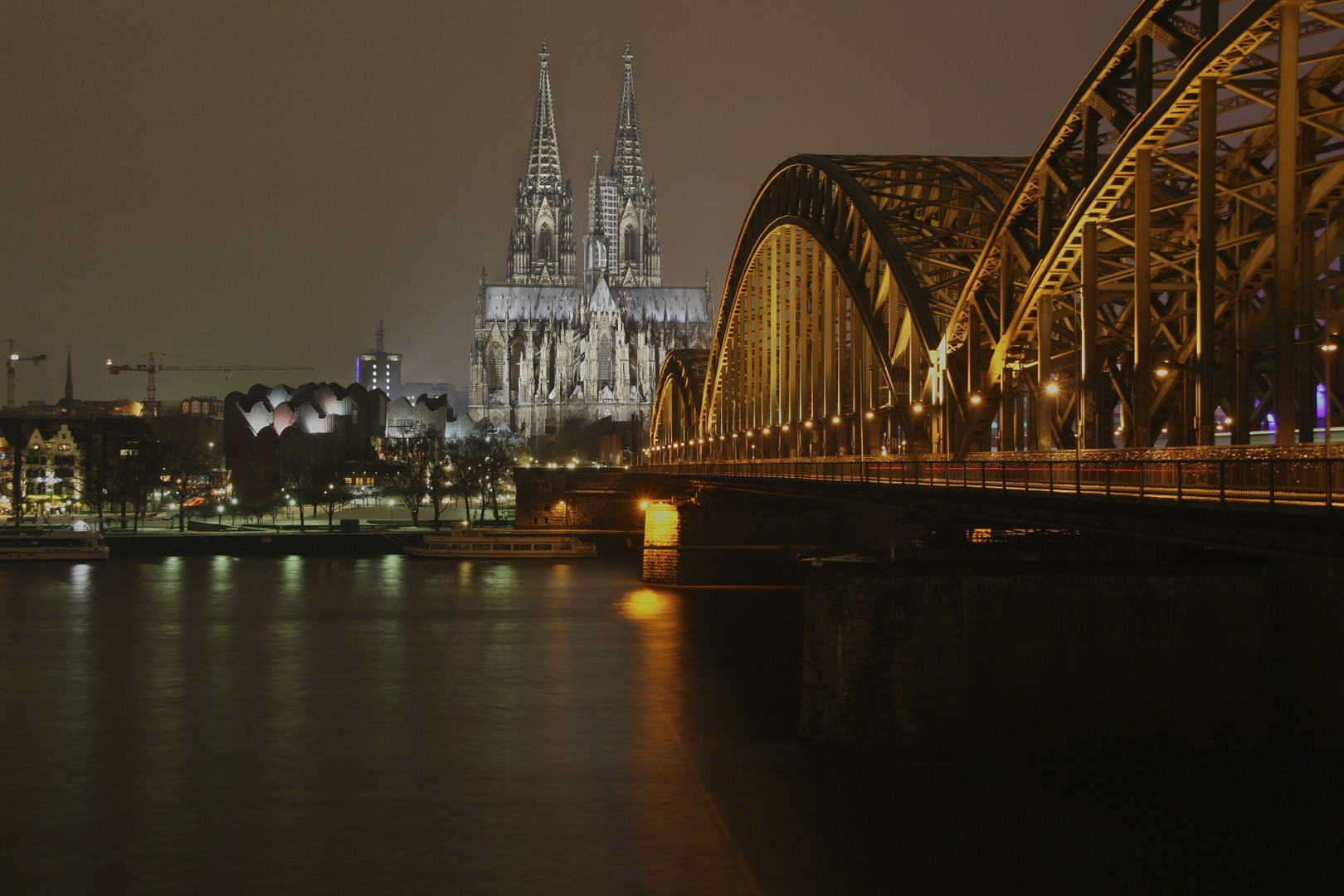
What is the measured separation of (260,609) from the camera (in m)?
57.0

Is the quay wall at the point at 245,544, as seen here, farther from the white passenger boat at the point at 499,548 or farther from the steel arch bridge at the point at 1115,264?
the steel arch bridge at the point at 1115,264

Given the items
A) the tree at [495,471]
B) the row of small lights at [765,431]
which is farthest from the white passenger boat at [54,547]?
the row of small lights at [765,431]

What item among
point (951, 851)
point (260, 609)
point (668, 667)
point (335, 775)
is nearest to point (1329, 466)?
point (951, 851)

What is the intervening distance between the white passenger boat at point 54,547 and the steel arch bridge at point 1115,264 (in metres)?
41.6

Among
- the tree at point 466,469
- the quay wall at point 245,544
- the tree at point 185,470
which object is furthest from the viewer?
the tree at point 185,470

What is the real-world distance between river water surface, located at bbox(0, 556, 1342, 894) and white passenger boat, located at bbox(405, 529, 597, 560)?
123ft

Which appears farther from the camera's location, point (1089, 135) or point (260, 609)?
point (260, 609)

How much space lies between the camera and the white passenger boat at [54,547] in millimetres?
81500

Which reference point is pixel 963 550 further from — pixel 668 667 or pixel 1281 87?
pixel 668 667

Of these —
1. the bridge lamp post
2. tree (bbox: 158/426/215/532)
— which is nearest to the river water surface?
the bridge lamp post

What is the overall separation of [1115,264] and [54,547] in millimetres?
63463

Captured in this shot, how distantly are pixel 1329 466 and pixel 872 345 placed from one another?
91.8 ft

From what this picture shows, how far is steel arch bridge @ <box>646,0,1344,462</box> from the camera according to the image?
23.2 m

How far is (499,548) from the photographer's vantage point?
283 ft
